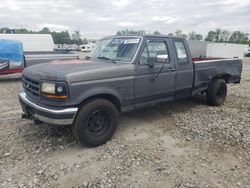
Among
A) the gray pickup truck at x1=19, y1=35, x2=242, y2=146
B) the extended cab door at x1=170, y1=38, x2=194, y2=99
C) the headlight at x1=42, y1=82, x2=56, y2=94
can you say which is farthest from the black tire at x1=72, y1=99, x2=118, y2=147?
the extended cab door at x1=170, y1=38, x2=194, y2=99

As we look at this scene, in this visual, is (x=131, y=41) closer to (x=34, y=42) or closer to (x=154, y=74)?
(x=154, y=74)

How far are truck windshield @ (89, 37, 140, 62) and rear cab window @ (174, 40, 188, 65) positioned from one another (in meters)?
1.19

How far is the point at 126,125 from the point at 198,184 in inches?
91.1

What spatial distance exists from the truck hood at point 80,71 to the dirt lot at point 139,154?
49.7 inches

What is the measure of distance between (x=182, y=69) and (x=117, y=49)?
5.37 ft

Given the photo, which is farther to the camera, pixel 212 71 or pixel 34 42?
pixel 34 42

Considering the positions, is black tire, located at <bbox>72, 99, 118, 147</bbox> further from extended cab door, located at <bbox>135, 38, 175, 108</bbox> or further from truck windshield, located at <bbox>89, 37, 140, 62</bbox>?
truck windshield, located at <bbox>89, 37, 140, 62</bbox>

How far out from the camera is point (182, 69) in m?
5.39

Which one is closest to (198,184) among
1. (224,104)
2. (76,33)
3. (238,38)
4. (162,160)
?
(162,160)

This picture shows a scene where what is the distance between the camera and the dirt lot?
10.6 feet

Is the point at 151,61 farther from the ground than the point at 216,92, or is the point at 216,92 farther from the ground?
the point at 151,61

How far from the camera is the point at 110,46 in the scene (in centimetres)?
505

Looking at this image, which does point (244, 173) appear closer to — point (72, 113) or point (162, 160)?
point (162, 160)

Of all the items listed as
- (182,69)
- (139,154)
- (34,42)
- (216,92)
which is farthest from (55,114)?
(34,42)
